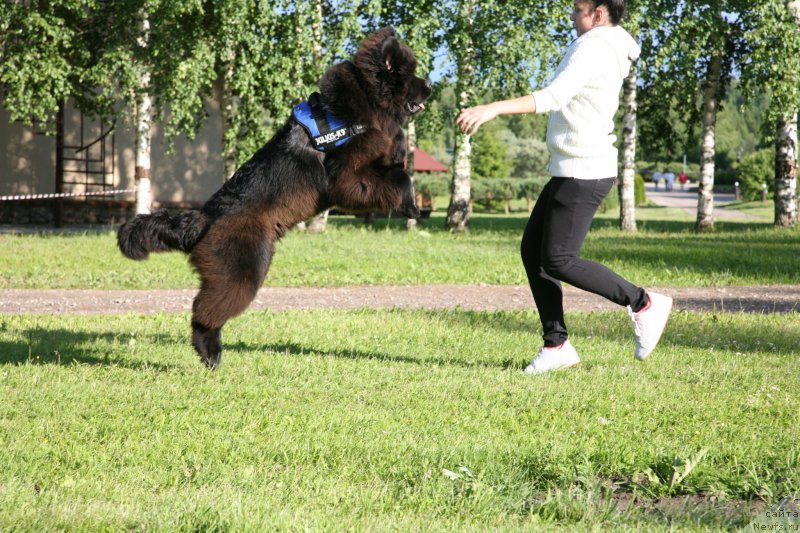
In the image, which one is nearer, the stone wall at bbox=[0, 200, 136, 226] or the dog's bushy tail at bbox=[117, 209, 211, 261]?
the dog's bushy tail at bbox=[117, 209, 211, 261]

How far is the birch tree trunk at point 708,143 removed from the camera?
21.4 metres

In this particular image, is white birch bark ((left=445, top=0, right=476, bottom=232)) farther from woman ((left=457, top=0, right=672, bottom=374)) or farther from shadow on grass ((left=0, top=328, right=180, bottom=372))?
woman ((left=457, top=0, right=672, bottom=374))

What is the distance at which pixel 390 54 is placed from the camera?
18.0 ft

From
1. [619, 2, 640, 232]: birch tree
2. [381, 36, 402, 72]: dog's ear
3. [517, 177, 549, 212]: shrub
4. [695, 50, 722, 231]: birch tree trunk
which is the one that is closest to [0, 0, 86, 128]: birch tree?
[619, 2, 640, 232]: birch tree

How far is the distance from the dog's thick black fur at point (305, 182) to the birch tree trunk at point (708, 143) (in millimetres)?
17475

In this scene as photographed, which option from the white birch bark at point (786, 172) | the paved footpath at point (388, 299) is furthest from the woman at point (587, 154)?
the white birch bark at point (786, 172)

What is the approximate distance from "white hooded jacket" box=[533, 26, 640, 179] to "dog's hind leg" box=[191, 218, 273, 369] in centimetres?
201

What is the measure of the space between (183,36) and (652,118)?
A: 526 inches

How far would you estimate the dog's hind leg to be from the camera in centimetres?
547

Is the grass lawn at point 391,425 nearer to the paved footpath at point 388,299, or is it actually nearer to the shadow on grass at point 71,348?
the shadow on grass at point 71,348

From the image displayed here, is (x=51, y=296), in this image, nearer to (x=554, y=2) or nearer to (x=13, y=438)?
(x=13, y=438)

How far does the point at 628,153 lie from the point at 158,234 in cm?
1743

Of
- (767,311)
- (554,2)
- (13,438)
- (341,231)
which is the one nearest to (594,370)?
(13,438)

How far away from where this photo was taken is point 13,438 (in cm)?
429
